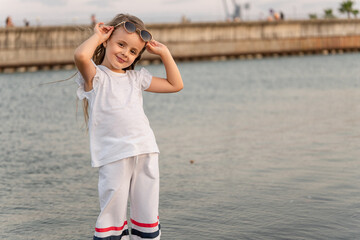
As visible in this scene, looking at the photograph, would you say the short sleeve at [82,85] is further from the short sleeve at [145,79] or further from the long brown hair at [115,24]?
the short sleeve at [145,79]

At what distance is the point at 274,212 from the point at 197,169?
2.22 metres

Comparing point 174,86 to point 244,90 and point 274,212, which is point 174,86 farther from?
point 244,90

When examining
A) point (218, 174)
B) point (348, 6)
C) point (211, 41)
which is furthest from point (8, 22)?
point (348, 6)

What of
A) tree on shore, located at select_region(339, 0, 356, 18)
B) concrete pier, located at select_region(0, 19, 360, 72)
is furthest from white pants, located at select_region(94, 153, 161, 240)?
tree on shore, located at select_region(339, 0, 356, 18)

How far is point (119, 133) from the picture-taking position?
3203 mm

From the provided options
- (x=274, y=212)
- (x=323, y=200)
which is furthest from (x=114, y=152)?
(x=323, y=200)

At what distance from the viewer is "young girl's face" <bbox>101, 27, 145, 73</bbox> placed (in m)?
3.32

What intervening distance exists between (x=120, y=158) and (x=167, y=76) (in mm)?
668

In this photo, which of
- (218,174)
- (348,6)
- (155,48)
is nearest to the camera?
(155,48)

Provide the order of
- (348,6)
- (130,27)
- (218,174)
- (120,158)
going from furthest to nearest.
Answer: (348,6) → (218,174) → (130,27) → (120,158)

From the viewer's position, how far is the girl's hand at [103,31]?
3293 millimetres

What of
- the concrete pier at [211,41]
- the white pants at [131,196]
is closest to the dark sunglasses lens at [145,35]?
the white pants at [131,196]

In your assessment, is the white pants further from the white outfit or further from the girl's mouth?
the girl's mouth

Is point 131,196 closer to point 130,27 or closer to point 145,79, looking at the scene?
point 145,79
